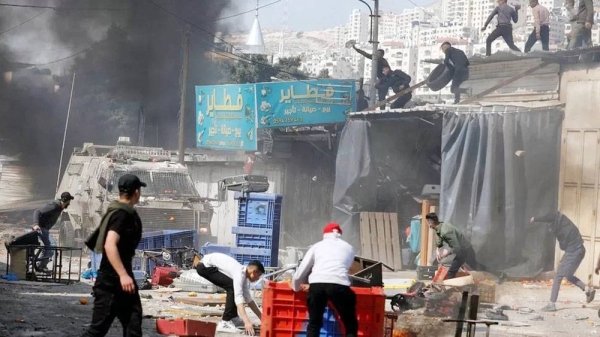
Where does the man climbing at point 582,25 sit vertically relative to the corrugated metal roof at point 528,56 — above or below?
above

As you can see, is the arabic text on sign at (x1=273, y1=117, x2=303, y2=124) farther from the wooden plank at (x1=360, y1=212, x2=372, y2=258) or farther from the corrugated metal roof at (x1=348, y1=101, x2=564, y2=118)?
the corrugated metal roof at (x1=348, y1=101, x2=564, y2=118)

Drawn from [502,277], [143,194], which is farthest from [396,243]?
[143,194]

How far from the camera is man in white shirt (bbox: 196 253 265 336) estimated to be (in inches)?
405

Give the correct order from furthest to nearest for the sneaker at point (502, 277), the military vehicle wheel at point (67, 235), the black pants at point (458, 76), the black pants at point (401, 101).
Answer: the black pants at point (401, 101), the military vehicle wheel at point (67, 235), the black pants at point (458, 76), the sneaker at point (502, 277)

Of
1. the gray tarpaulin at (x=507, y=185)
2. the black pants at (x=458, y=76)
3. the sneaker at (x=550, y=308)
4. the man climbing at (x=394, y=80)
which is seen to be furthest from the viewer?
the man climbing at (x=394, y=80)

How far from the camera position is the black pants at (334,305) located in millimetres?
8195

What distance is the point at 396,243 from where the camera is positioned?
21.4 m

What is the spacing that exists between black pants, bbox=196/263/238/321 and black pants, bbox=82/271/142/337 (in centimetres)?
397

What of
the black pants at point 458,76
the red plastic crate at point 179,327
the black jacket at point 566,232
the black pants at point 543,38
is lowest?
the red plastic crate at point 179,327

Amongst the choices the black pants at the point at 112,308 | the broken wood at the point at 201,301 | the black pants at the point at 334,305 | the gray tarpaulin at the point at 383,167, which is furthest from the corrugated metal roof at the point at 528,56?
the black pants at the point at 112,308

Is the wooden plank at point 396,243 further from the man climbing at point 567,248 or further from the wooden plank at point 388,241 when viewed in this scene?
the man climbing at point 567,248

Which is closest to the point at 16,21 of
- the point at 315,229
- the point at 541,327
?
the point at 315,229

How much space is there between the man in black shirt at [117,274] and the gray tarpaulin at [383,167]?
547 inches

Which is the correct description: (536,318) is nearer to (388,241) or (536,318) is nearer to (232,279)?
(232,279)
